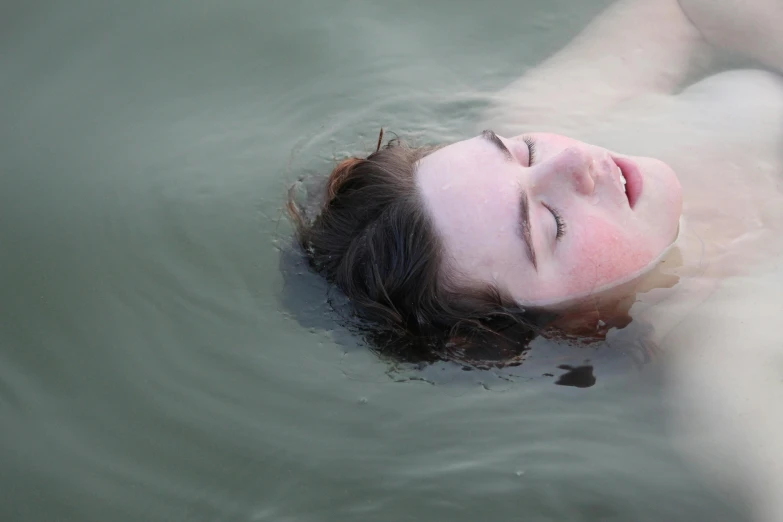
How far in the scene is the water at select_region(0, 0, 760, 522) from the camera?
250 centimetres

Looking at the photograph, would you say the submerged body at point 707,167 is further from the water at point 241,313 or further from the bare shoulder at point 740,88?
the water at point 241,313

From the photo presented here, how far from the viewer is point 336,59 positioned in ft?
14.1

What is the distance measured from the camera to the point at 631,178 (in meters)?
2.84

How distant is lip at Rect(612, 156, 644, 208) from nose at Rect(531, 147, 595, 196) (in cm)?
22

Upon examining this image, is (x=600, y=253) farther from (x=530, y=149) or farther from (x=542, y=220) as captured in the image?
(x=530, y=149)

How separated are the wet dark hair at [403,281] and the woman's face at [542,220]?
0.26 feet

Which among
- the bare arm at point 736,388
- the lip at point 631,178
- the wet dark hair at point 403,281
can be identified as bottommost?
the bare arm at point 736,388

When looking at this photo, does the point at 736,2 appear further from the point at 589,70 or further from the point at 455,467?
the point at 455,467

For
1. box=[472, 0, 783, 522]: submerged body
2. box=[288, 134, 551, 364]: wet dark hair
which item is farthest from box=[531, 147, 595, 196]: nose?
box=[472, 0, 783, 522]: submerged body

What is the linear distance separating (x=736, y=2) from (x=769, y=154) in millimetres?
1022

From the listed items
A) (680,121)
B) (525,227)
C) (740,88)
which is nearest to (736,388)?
(525,227)

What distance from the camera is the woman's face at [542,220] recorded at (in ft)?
8.69

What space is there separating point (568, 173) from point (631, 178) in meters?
0.34

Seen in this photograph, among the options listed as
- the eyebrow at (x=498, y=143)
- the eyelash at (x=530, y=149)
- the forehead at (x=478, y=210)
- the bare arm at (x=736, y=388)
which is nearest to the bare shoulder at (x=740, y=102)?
the bare arm at (x=736, y=388)
